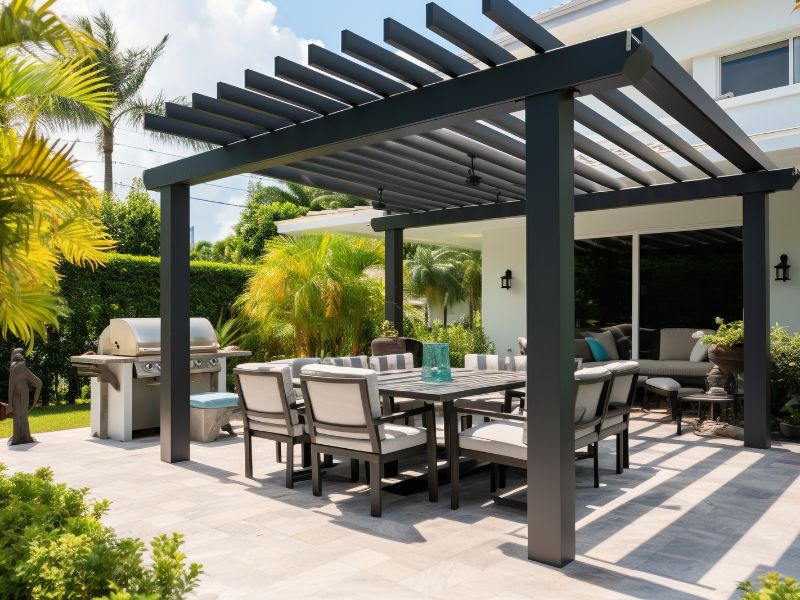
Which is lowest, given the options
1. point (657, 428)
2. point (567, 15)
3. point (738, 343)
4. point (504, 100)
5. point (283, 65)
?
point (657, 428)

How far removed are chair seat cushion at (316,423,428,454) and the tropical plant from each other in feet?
21.7

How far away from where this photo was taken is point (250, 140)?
5.66 metres

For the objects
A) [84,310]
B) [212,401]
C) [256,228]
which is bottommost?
[212,401]

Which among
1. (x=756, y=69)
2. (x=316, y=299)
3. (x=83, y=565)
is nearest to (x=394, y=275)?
(x=316, y=299)

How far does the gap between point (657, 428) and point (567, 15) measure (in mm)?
7539

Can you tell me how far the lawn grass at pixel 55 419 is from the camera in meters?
8.15

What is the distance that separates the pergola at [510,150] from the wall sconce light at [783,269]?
187cm

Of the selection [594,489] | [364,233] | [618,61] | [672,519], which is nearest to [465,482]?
[594,489]

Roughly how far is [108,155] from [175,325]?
16379mm

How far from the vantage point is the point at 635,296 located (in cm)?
1043

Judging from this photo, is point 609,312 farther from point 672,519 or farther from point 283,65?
point 283,65

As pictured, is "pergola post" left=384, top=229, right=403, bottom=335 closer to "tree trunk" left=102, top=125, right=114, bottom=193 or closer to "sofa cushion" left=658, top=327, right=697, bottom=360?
"sofa cushion" left=658, top=327, right=697, bottom=360

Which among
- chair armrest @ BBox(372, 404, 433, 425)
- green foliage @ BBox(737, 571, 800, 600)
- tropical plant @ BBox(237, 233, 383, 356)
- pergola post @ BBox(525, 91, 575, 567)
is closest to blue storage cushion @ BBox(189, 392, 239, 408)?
chair armrest @ BBox(372, 404, 433, 425)

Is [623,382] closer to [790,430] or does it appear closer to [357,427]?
[357,427]
